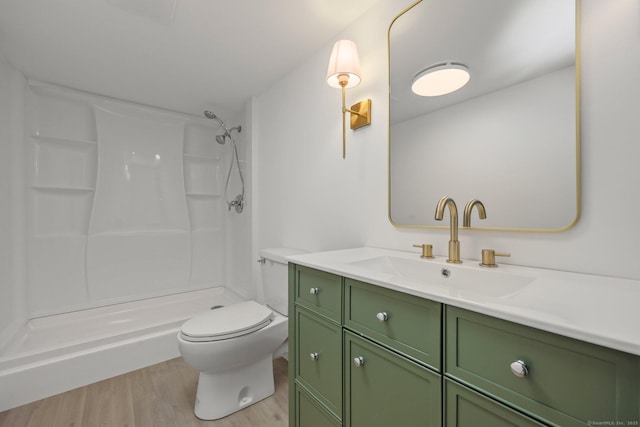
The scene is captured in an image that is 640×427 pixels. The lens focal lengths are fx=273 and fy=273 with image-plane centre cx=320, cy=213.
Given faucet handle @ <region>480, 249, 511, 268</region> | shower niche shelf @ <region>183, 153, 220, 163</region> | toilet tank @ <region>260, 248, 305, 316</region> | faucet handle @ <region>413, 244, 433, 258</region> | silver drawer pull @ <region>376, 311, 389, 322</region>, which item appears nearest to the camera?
silver drawer pull @ <region>376, 311, 389, 322</region>

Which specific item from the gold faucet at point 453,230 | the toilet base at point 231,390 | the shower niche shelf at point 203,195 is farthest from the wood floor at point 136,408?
the shower niche shelf at point 203,195

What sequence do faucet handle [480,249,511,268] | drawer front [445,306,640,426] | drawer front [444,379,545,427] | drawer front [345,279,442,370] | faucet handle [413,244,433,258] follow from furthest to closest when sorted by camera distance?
faucet handle [413,244,433,258], faucet handle [480,249,511,268], drawer front [345,279,442,370], drawer front [444,379,545,427], drawer front [445,306,640,426]

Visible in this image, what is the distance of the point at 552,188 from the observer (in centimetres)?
86

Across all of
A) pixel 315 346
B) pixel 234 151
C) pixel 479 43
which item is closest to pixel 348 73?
pixel 479 43

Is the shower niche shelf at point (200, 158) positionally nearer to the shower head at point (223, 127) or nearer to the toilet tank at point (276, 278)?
the shower head at point (223, 127)

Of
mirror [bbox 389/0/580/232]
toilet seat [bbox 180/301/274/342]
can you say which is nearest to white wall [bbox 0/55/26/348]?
toilet seat [bbox 180/301/274/342]

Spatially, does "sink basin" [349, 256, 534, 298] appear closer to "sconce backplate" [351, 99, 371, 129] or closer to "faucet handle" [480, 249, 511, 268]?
"faucet handle" [480, 249, 511, 268]

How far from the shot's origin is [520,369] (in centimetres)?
51

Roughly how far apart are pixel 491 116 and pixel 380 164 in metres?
0.51

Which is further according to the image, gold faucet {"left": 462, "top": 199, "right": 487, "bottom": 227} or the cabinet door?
gold faucet {"left": 462, "top": 199, "right": 487, "bottom": 227}

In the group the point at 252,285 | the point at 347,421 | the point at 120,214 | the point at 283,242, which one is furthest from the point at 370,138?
the point at 120,214

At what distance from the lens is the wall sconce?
1344 millimetres

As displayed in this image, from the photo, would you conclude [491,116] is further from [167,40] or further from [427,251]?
[167,40]

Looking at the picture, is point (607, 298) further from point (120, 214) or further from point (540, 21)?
point (120, 214)
